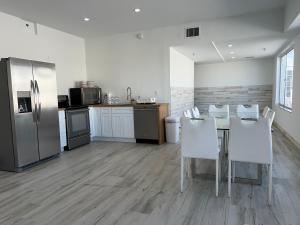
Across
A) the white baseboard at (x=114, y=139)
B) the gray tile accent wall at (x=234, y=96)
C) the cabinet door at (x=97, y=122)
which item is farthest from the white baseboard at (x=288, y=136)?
the cabinet door at (x=97, y=122)

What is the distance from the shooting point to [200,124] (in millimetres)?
→ 2674

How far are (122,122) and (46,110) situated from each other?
6.24 feet

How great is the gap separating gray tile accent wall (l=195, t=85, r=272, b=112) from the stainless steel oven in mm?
5493

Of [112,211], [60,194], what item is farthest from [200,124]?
[60,194]

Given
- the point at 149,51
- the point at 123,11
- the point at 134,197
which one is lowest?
the point at 134,197

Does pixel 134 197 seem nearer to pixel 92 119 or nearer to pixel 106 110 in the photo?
pixel 106 110

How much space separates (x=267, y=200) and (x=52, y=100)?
151 inches

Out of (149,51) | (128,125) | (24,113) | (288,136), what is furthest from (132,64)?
(288,136)

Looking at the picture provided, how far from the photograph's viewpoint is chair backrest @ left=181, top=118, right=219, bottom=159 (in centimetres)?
264

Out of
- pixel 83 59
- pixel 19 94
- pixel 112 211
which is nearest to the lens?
pixel 112 211

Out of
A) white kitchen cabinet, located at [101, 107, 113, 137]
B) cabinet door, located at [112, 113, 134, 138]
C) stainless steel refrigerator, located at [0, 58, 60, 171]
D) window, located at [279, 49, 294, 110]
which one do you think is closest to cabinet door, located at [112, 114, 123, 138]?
cabinet door, located at [112, 113, 134, 138]

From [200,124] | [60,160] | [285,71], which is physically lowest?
[60,160]

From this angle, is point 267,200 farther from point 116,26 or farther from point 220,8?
point 116,26

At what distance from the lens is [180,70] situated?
21.7 ft
